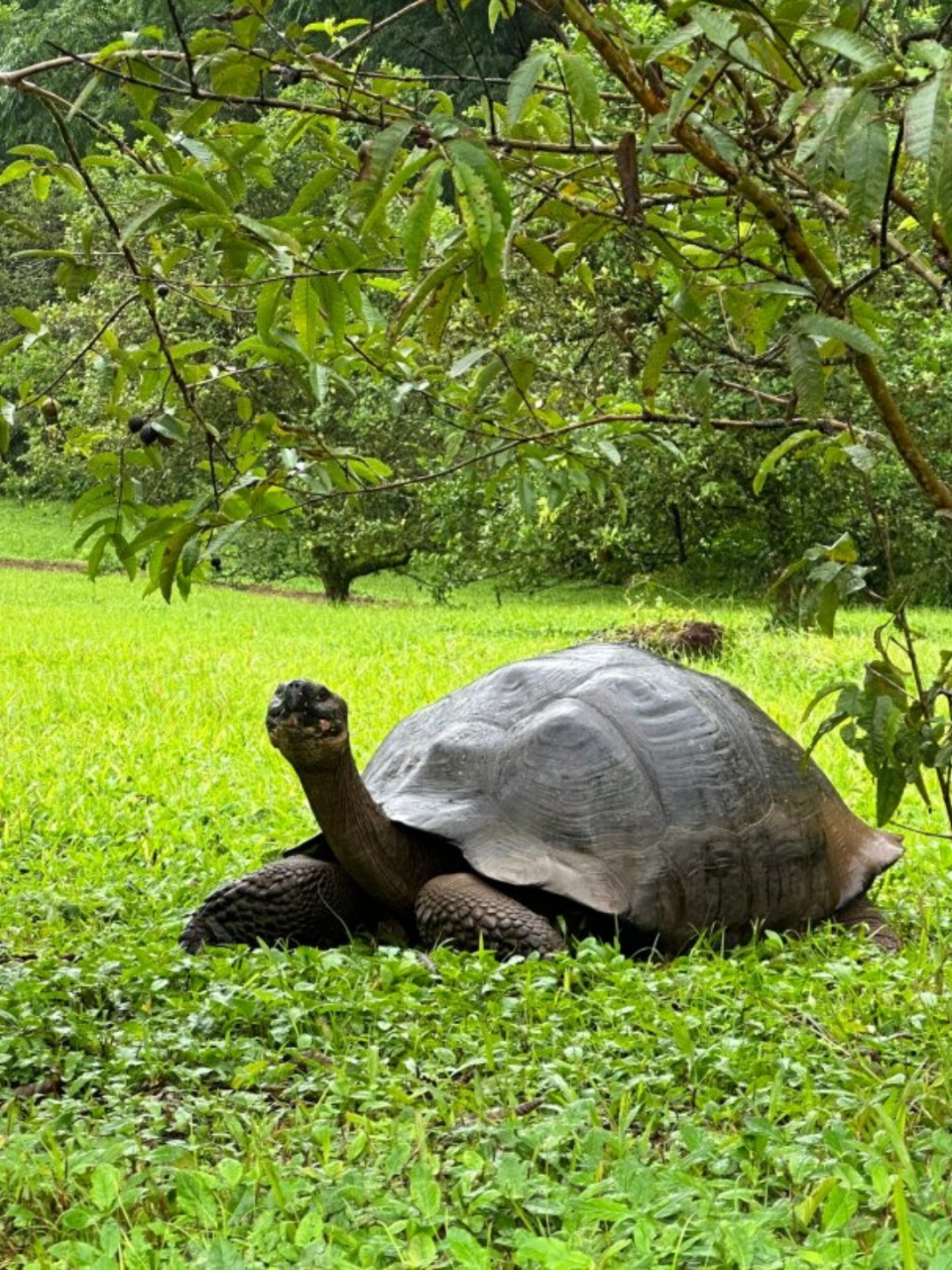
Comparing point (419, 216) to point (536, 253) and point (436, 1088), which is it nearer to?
point (536, 253)

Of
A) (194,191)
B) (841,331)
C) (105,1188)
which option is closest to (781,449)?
(841,331)

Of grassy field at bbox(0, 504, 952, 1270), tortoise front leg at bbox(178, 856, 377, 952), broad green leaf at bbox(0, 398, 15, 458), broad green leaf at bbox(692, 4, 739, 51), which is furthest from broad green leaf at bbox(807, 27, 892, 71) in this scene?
tortoise front leg at bbox(178, 856, 377, 952)

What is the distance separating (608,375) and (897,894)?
Answer: 8449 mm

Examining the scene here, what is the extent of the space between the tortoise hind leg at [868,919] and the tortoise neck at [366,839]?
0.99 m

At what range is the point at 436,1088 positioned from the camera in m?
2.58

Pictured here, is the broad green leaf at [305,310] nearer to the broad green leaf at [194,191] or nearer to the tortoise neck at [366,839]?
the broad green leaf at [194,191]

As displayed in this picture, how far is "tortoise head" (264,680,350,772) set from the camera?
3.22 metres

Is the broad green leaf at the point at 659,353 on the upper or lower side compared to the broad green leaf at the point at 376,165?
lower

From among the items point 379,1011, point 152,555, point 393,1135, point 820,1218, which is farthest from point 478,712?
point 820,1218

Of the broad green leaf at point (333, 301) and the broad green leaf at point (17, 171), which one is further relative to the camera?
the broad green leaf at point (17, 171)

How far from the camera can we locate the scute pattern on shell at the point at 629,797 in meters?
3.42

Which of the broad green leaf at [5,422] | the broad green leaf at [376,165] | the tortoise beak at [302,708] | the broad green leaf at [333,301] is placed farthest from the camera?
the tortoise beak at [302,708]

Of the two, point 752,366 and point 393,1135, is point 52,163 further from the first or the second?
point 393,1135

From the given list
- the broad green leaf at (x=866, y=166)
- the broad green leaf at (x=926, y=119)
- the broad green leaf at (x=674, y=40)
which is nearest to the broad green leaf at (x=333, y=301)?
the broad green leaf at (x=674, y=40)
